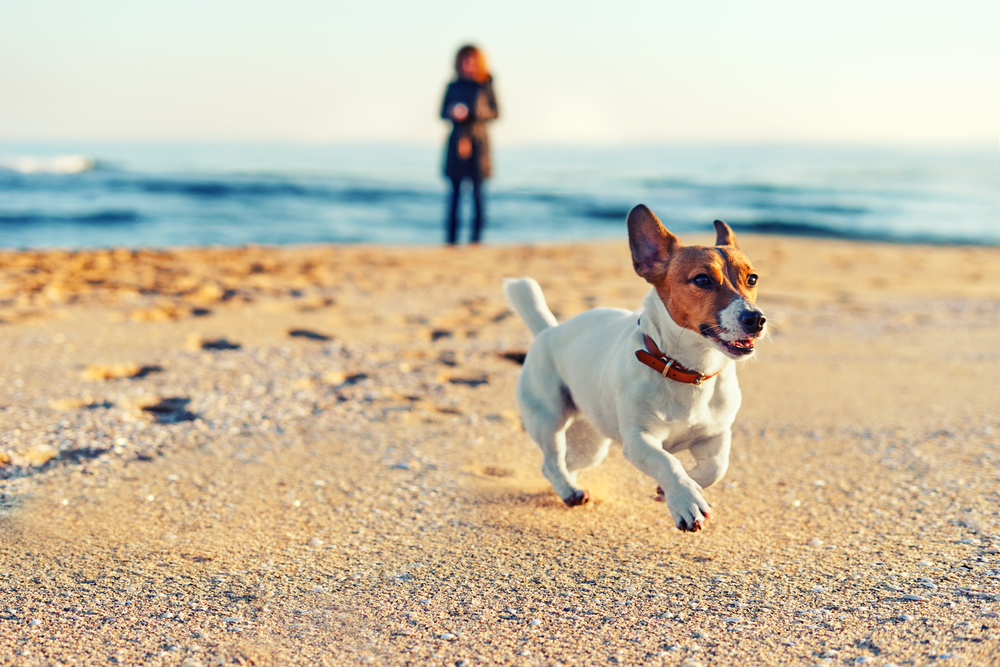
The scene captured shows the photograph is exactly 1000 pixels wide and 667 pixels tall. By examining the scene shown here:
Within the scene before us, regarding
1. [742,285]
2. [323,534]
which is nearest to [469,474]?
[323,534]

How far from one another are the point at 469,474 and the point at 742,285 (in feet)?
4.50

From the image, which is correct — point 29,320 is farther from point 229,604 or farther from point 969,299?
point 969,299

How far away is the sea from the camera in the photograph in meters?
12.3

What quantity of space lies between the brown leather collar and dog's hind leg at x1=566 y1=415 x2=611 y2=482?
0.65m

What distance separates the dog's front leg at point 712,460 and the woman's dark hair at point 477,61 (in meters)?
7.14

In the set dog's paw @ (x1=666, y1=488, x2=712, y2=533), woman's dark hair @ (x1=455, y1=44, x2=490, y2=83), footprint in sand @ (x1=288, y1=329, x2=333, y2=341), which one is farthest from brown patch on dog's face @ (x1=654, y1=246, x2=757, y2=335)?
woman's dark hair @ (x1=455, y1=44, x2=490, y2=83)

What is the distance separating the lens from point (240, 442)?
3672mm

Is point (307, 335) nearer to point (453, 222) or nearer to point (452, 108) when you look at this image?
point (452, 108)

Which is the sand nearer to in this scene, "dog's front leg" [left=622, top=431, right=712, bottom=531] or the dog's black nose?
"dog's front leg" [left=622, top=431, right=712, bottom=531]

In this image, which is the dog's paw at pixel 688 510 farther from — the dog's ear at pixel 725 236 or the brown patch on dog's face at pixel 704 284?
the dog's ear at pixel 725 236

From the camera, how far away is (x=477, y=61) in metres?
9.05

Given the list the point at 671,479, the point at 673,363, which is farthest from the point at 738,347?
the point at 671,479

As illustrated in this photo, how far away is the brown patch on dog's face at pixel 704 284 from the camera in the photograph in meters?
2.46

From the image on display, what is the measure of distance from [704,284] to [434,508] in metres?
1.26
